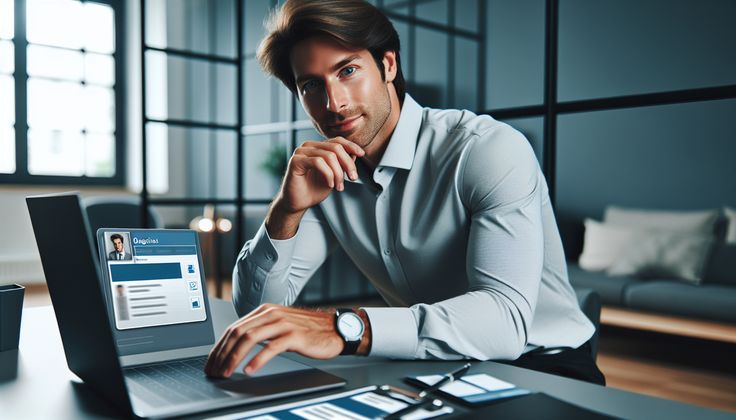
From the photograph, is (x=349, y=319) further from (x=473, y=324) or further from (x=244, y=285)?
(x=244, y=285)

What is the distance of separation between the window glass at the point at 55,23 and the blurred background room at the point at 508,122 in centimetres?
1

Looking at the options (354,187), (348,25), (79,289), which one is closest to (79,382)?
(79,289)

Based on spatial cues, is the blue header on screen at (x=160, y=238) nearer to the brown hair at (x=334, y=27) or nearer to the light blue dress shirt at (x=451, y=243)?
the light blue dress shirt at (x=451, y=243)

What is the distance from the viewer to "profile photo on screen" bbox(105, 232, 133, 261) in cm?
93

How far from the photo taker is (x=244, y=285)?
1.37 metres

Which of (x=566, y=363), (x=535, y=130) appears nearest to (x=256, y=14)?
(x=535, y=130)

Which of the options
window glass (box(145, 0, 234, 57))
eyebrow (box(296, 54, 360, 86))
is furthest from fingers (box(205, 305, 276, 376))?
window glass (box(145, 0, 234, 57))

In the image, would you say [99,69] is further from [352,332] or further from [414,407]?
[414,407]

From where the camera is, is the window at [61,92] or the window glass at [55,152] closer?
the window at [61,92]

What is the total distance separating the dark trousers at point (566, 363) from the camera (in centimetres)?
127

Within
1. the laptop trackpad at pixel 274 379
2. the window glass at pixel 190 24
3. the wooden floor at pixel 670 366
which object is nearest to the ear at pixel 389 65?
the laptop trackpad at pixel 274 379

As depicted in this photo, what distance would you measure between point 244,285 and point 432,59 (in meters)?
1.40

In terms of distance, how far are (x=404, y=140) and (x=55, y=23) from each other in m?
5.71

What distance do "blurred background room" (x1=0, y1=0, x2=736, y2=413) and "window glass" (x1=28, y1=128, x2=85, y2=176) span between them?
14 millimetres
